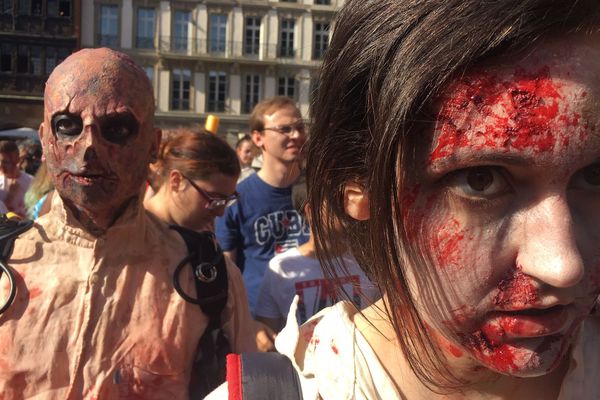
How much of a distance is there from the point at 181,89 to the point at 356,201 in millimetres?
33713

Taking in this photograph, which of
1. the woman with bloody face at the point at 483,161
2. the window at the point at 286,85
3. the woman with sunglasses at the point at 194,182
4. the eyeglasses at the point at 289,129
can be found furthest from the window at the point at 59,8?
the woman with bloody face at the point at 483,161

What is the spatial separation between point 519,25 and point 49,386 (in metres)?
1.56

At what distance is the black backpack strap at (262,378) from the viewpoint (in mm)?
1184

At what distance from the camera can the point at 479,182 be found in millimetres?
991

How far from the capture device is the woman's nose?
0.91 m

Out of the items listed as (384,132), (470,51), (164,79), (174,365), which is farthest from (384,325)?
(164,79)

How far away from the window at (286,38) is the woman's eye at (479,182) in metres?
33.8

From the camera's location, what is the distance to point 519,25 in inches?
36.4

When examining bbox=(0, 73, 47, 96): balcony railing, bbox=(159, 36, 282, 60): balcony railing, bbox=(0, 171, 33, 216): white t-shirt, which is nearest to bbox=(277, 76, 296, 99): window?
bbox=(159, 36, 282, 60): balcony railing

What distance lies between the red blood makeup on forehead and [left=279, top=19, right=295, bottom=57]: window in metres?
33.8

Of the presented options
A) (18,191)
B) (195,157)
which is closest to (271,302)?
(195,157)

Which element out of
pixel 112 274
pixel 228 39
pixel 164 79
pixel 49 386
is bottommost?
pixel 49 386

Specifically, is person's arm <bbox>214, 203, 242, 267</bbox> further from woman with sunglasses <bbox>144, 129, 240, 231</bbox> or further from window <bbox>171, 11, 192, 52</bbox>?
window <bbox>171, 11, 192, 52</bbox>

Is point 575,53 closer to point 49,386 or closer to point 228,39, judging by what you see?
point 49,386
